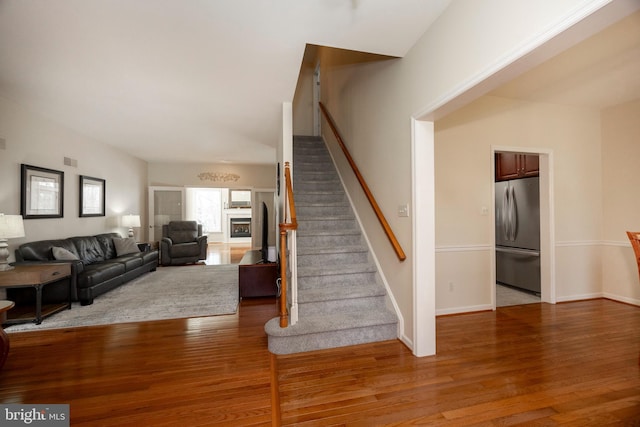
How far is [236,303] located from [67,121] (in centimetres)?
390

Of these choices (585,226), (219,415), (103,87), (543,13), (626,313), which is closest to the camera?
(543,13)

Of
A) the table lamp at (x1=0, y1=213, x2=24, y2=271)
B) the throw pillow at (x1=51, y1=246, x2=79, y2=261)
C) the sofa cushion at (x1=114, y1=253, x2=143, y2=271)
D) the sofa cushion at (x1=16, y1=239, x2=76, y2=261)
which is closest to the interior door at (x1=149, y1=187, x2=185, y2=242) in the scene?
the sofa cushion at (x1=114, y1=253, x2=143, y2=271)

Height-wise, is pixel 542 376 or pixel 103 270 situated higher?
pixel 103 270

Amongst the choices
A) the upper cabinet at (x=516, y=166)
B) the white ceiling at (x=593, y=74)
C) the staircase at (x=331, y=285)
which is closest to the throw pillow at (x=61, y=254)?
the staircase at (x=331, y=285)

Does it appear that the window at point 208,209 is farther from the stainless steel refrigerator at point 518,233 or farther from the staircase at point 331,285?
the stainless steel refrigerator at point 518,233

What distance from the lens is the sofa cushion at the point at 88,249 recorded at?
14.4 ft

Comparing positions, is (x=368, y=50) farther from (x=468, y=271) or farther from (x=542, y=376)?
(x=542, y=376)

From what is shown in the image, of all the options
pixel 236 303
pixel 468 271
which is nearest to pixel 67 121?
pixel 236 303

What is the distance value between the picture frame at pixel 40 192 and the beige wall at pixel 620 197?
815cm

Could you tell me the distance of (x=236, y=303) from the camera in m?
3.82

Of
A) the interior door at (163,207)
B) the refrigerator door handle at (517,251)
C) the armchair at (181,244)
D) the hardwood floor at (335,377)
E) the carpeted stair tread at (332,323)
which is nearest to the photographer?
the hardwood floor at (335,377)

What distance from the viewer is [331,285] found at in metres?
3.06

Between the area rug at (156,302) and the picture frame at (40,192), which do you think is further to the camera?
the picture frame at (40,192)

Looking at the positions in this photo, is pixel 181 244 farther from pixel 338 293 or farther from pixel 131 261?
pixel 338 293
